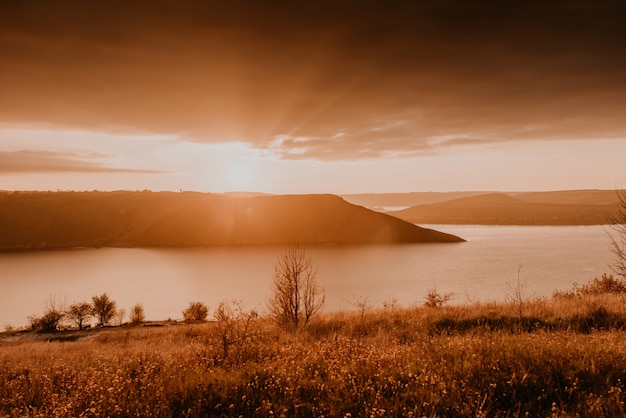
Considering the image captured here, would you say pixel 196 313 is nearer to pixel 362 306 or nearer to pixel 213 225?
pixel 362 306

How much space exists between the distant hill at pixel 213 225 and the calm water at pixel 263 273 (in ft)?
57.4

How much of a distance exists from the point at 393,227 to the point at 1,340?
151 m

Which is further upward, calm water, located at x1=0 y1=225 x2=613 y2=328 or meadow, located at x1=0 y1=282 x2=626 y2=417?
meadow, located at x1=0 y1=282 x2=626 y2=417

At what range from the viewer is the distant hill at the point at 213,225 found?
16712cm

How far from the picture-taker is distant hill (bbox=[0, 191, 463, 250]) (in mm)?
167125

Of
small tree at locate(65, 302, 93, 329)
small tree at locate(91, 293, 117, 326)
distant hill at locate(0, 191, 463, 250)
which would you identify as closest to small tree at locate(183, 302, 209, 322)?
small tree at locate(91, 293, 117, 326)

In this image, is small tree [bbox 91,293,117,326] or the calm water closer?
small tree [bbox 91,293,117,326]

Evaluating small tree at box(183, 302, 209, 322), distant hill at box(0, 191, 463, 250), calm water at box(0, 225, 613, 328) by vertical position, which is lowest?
calm water at box(0, 225, 613, 328)

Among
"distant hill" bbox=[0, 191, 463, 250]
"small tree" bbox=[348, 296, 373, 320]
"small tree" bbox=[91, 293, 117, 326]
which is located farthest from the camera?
"distant hill" bbox=[0, 191, 463, 250]

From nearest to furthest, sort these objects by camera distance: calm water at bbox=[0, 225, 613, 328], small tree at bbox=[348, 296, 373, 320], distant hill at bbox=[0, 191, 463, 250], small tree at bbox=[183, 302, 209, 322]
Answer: small tree at bbox=[348, 296, 373, 320]
small tree at bbox=[183, 302, 209, 322]
calm water at bbox=[0, 225, 613, 328]
distant hill at bbox=[0, 191, 463, 250]

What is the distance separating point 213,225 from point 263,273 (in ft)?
268

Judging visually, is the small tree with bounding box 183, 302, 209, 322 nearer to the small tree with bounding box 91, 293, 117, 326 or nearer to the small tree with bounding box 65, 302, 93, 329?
the small tree with bounding box 91, 293, 117, 326

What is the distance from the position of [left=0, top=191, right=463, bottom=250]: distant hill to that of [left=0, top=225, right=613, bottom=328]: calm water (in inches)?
689

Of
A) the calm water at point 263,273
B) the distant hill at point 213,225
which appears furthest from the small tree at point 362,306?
the distant hill at point 213,225
